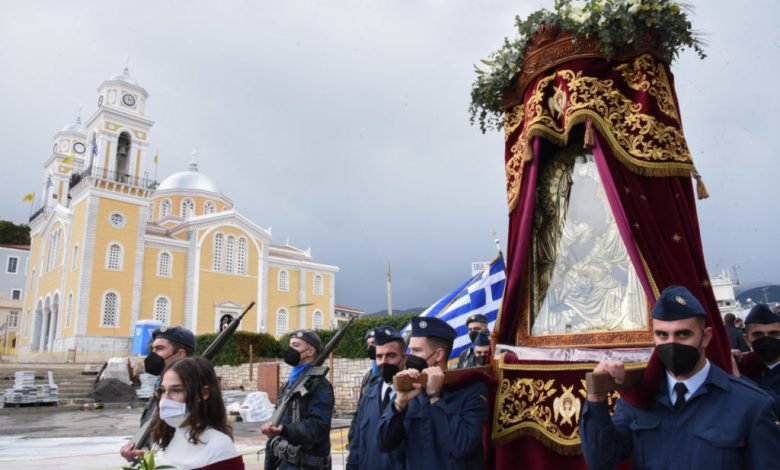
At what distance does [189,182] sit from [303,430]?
44.0 metres

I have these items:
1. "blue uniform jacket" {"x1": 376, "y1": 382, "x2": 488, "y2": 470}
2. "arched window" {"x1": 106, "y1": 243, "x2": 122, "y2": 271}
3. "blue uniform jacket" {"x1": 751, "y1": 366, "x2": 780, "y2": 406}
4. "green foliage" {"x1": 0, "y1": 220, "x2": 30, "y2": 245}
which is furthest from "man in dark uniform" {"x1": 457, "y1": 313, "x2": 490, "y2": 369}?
"green foliage" {"x1": 0, "y1": 220, "x2": 30, "y2": 245}

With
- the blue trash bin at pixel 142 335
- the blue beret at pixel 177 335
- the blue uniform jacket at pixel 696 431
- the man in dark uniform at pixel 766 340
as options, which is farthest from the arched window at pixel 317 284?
the blue uniform jacket at pixel 696 431

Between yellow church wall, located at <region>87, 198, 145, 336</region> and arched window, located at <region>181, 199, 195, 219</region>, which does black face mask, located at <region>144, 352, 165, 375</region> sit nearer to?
yellow church wall, located at <region>87, 198, 145, 336</region>

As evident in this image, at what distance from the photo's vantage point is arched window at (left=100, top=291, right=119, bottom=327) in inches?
1268

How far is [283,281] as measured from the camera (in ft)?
137

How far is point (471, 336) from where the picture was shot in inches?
221

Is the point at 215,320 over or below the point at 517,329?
over

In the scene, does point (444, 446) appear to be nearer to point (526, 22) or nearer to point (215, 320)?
point (526, 22)

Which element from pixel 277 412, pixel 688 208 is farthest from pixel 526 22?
pixel 277 412

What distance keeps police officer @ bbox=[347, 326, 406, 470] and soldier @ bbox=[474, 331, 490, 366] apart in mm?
1462

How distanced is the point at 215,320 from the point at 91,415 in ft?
69.1

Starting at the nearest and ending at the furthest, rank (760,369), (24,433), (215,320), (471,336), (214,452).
Result: (214,452)
(760,369)
(471,336)
(24,433)
(215,320)

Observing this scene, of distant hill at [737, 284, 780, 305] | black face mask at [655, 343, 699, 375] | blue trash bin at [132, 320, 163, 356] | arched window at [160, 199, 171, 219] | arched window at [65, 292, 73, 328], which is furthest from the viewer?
arched window at [160, 199, 171, 219]

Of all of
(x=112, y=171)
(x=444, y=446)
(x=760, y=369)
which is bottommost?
(x=444, y=446)
